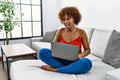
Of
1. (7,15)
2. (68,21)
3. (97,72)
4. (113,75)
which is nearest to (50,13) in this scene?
(7,15)

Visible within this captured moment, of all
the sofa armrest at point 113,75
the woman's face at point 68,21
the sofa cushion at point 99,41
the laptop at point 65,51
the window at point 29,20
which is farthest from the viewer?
the window at point 29,20

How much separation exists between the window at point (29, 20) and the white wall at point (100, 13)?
123 cm

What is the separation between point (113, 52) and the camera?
1.87 m

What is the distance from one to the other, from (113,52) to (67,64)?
2.09ft

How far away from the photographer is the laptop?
4.78 feet

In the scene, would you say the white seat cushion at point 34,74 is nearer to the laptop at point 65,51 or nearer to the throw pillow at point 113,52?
the laptop at point 65,51

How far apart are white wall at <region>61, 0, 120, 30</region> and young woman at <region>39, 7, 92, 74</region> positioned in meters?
0.89

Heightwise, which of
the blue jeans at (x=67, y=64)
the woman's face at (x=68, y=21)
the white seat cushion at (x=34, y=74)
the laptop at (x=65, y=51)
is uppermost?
the woman's face at (x=68, y=21)

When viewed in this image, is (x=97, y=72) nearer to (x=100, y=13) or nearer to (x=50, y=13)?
(x=100, y=13)

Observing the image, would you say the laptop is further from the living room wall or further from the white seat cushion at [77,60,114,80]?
the living room wall

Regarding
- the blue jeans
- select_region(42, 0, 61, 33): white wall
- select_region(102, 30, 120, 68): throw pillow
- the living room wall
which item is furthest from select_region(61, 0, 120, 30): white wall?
the blue jeans

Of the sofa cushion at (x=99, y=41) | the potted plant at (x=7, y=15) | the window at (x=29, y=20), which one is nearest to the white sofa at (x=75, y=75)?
the sofa cushion at (x=99, y=41)

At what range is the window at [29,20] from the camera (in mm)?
3906

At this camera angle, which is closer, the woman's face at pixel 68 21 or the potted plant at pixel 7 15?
the woman's face at pixel 68 21
